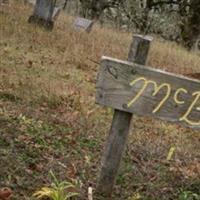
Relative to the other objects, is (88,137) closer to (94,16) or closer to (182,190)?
(182,190)

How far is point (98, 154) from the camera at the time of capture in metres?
5.95

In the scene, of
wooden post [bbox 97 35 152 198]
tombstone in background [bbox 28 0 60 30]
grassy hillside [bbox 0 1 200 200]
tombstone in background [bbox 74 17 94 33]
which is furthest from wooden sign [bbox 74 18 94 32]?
wooden post [bbox 97 35 152 198]

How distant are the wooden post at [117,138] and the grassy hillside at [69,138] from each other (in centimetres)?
18

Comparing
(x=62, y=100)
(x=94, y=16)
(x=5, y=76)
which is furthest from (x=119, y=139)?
(x=94, y=16)

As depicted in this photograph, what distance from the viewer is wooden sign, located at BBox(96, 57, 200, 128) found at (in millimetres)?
4480

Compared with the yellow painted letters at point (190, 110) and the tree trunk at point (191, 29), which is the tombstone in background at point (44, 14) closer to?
the yellow painted letters at point (190, 110)

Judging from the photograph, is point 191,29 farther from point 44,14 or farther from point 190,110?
point 190,110

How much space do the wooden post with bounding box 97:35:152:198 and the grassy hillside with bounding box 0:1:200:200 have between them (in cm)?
18

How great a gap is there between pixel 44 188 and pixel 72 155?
121 centimetres

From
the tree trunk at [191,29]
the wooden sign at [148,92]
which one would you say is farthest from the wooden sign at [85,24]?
the wooden sign at [148,92]

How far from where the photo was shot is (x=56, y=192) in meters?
4.39

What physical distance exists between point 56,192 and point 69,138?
1.82 metres

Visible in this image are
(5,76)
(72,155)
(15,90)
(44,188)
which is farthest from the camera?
(5,76)

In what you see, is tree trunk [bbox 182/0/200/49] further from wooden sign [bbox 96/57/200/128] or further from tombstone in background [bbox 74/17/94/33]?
wooden sign [bbox 96/57/200/128]
